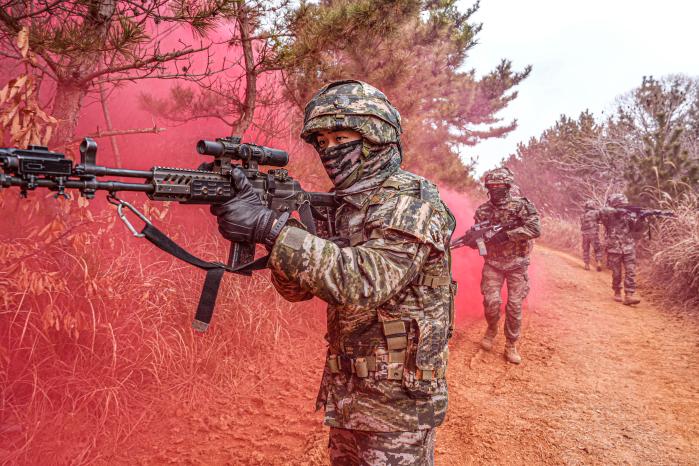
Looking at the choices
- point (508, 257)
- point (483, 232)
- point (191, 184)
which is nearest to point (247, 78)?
point (191, 184)

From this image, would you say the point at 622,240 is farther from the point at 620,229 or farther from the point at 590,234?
the point at 590,234

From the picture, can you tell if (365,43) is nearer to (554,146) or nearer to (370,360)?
(370,360)

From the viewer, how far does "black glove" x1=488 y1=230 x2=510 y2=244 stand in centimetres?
580

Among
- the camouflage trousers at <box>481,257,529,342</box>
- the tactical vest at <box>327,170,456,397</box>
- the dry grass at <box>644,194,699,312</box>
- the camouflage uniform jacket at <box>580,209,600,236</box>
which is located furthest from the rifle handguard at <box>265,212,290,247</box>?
the camouflage uniform jacket at <box>580,209,600,236</box>

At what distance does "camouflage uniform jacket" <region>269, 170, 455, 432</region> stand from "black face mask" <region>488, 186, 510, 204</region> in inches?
166

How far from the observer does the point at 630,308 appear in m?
8.56

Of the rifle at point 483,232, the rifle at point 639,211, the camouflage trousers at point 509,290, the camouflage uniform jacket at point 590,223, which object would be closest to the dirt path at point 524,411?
the camouflage trousers at point 509,290

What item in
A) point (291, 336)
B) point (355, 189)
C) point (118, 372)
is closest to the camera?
point (355, 189)

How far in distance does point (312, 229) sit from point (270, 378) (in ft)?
9.85

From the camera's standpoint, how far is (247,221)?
167 centimetres

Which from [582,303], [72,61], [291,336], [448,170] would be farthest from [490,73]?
[72,61]

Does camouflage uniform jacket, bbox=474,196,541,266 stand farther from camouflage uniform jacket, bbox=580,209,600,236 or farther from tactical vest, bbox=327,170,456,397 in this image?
camouflage uniform jacket, bbox=580,209,600,236

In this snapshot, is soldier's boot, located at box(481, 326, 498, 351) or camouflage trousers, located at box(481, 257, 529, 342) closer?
camouflage trousers, located at box(481, 257, 529, 342)

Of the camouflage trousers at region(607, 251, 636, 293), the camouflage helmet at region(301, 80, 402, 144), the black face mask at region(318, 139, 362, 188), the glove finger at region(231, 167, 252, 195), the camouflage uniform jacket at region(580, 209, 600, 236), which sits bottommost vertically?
the glove finger at region(231, 167, 252, 195)
